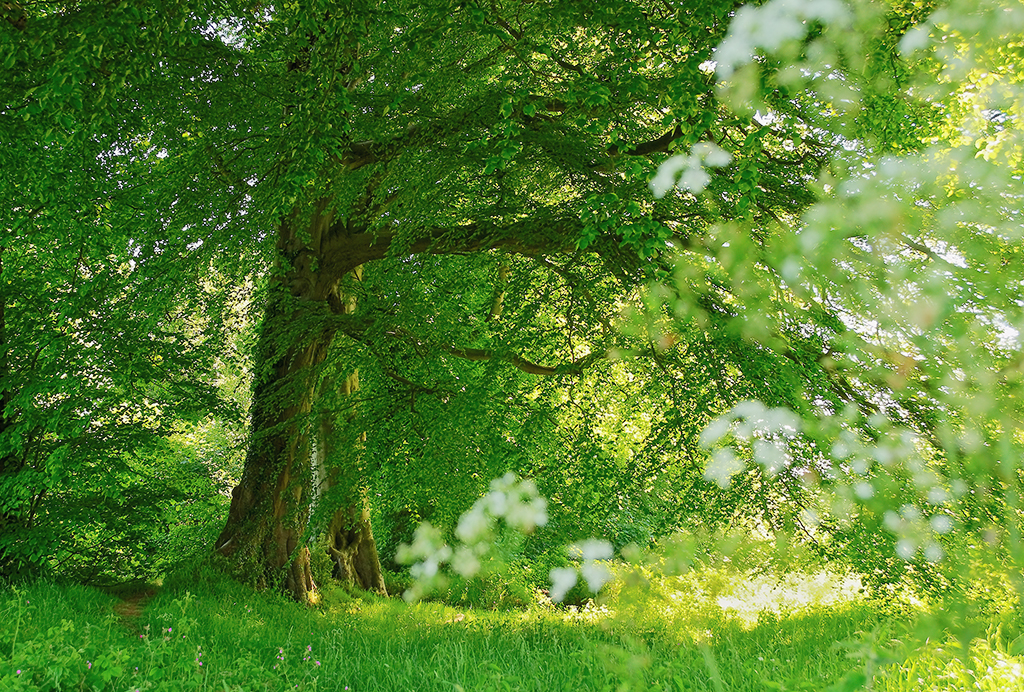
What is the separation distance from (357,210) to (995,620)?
23.2 ft

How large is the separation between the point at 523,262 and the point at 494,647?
414 cm

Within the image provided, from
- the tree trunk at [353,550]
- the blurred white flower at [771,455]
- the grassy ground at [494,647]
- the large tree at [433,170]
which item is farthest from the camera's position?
the tree trunk at [353,550]

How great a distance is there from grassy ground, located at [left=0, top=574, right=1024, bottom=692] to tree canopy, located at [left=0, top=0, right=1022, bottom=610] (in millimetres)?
695

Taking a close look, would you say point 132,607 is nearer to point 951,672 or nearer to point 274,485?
point 274,485

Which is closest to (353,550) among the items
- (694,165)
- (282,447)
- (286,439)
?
(282,447)

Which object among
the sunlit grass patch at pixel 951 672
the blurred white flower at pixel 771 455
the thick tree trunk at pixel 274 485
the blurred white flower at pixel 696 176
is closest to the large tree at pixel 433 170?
the thick tree trunk at pixel 274 485

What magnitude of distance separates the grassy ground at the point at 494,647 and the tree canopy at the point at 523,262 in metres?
0.69

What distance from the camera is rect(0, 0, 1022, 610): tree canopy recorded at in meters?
3.71

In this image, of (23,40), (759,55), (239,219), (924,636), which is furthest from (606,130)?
(924,636)

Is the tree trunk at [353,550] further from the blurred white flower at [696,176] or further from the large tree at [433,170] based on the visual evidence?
the blurred white flower at [696,176]

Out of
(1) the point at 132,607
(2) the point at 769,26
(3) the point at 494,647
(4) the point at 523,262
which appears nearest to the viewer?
(2) the point at 769,26

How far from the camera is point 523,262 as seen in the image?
7.77m

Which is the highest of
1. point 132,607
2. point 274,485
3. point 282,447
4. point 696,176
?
point 696,176

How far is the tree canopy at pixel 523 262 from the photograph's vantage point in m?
3.71
